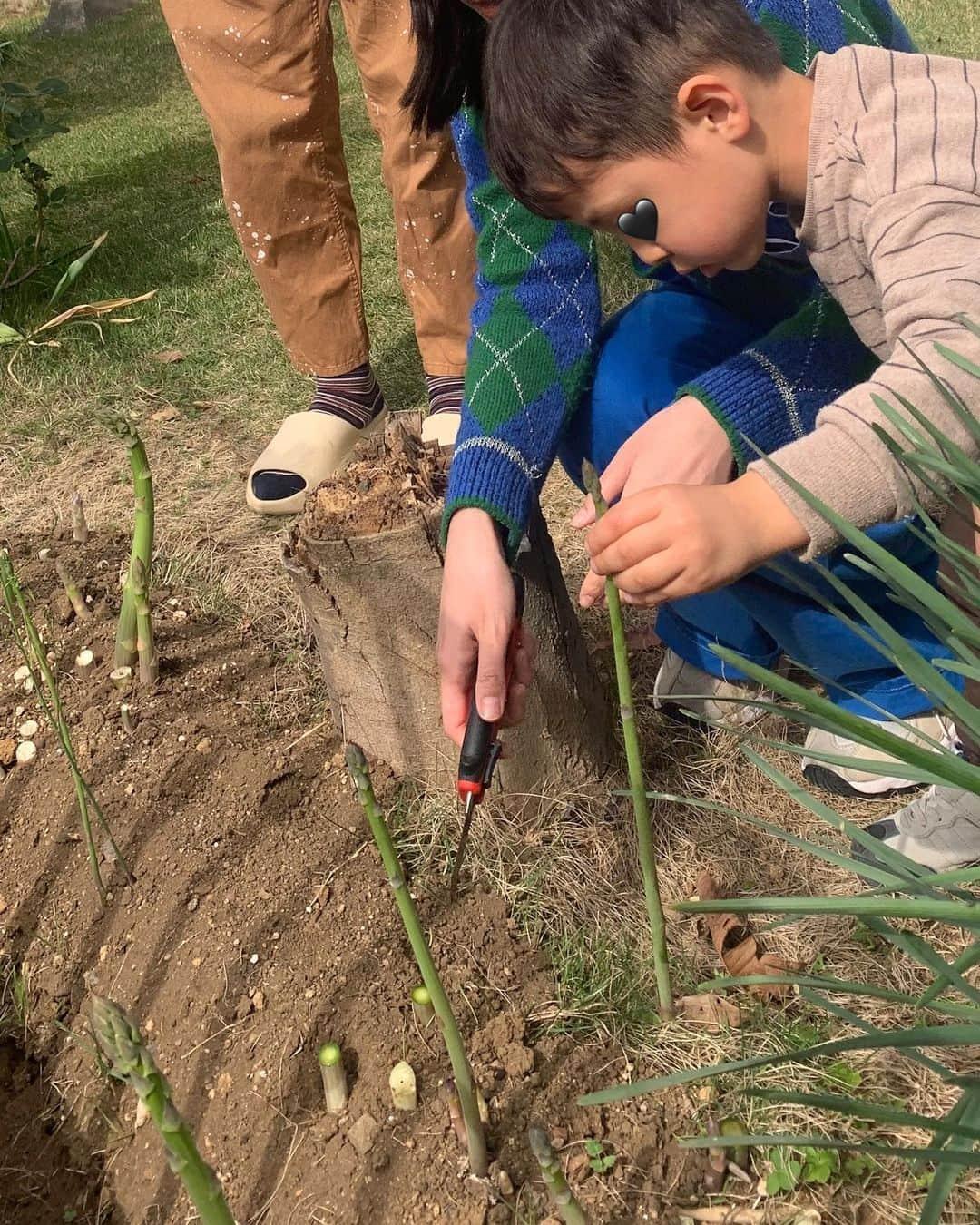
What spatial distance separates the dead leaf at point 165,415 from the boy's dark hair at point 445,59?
152cm

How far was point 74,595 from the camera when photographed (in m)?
1.98

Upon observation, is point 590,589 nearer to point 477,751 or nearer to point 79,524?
point 477,751

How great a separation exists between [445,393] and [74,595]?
3.19 feet

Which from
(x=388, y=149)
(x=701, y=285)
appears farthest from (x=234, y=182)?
(x=701, y=285)

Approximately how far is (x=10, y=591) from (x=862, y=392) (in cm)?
116

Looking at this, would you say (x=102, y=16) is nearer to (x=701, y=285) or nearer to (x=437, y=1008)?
(x=701, y=285)

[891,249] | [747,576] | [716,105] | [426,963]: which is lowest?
[747,576]

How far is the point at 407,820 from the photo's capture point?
5.27 ft

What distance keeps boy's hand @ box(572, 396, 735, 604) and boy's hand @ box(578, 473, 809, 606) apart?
210 millimetres

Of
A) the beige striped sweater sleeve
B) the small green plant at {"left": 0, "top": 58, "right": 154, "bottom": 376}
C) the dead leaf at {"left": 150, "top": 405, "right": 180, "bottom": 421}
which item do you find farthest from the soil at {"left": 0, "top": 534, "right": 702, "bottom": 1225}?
the small green plant at {"left": 0, "top": 58, "right": 154, "bottom": 376}

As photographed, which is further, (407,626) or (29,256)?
(29,256)

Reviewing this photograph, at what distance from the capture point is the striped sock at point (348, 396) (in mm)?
2568

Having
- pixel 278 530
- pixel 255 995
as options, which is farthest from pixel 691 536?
pixel 278 530

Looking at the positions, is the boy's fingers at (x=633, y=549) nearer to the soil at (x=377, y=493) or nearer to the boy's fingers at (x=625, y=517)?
the boy's fingers at (x=625, y=517)
